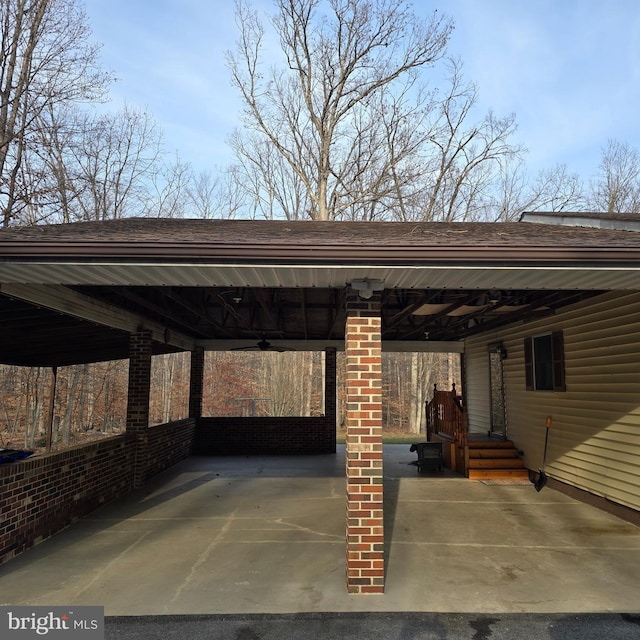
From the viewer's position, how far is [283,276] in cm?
396

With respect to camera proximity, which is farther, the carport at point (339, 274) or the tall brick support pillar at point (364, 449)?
the tall brick support pillar at point (364, 449)

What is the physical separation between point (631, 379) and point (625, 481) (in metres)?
1.35

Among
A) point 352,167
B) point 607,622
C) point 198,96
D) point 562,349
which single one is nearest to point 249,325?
point 562,349

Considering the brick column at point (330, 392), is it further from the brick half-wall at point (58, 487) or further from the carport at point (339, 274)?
the carport at point (339, 274)

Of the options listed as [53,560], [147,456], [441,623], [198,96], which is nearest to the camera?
[441,623]

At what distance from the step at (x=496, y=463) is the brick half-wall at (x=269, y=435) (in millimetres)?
4941

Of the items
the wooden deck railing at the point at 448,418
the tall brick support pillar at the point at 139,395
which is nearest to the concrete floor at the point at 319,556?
the tall brick support pillar at the point at 139,395

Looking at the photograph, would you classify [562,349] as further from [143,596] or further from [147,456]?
[147,456]

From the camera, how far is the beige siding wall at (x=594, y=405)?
596 centimetres

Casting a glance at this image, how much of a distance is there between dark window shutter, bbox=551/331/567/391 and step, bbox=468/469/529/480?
1999mm

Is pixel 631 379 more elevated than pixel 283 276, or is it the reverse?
pixel 283 276

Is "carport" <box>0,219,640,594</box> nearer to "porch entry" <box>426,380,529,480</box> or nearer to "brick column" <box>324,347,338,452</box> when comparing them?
"porch entry" <box>426,380,529,480</box>

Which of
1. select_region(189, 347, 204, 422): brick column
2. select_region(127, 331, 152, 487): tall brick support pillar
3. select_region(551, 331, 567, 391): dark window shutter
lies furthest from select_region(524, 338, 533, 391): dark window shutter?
select_region(189, 347, 204, 422): brick column

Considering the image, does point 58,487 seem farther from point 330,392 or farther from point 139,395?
point 330,392
